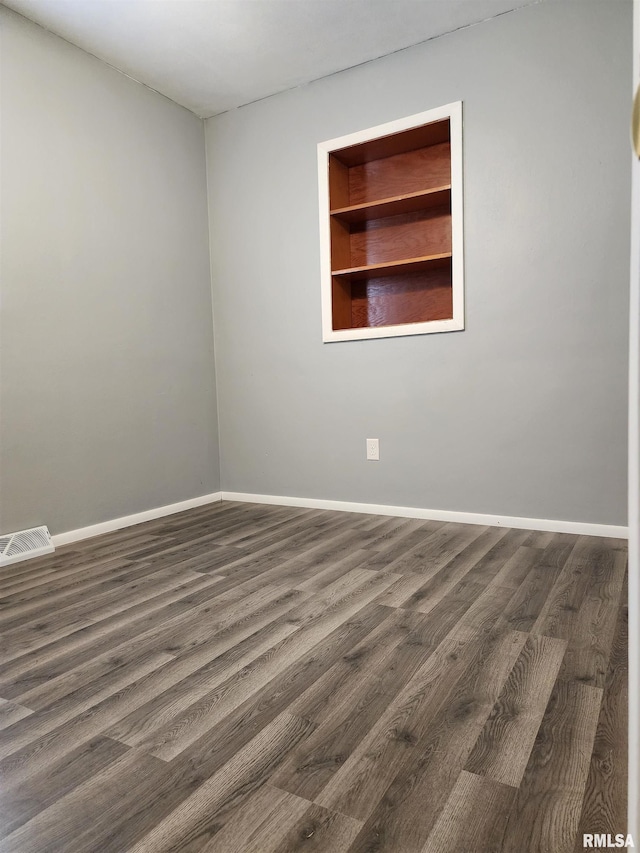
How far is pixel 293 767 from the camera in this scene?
3.02 ft

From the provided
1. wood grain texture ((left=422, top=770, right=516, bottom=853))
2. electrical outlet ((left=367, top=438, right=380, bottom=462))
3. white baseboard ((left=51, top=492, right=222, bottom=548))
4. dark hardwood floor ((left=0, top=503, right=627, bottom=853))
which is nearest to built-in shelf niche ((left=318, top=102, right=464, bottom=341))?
electrical outlet ((left=367, top=438, right=380, bottom=462))

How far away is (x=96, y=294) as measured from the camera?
2646 mm

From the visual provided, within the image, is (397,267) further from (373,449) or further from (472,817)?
(472,817)

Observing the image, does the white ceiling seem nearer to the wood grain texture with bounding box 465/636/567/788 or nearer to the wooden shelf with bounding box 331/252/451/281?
the wooden shelf with bounding box 331/252/451/281

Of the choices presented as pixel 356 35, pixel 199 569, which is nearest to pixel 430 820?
pixel 199 569

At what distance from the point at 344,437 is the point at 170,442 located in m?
1.00

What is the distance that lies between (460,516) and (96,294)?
6.84 feet

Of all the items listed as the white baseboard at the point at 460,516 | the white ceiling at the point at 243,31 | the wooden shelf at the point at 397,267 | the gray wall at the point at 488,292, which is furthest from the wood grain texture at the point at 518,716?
the white ceiling at the point at 243,31

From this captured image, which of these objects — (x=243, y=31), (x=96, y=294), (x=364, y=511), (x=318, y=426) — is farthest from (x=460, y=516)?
(x=243, y=31)

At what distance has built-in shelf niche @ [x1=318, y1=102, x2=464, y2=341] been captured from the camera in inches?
104

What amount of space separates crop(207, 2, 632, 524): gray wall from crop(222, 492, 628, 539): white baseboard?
3cm

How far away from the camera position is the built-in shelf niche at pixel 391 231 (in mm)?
2635

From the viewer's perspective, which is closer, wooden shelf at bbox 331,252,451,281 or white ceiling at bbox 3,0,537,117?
white ceiling at bbox 3,0,537,117

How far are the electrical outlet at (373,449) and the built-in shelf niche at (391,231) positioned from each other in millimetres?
548
